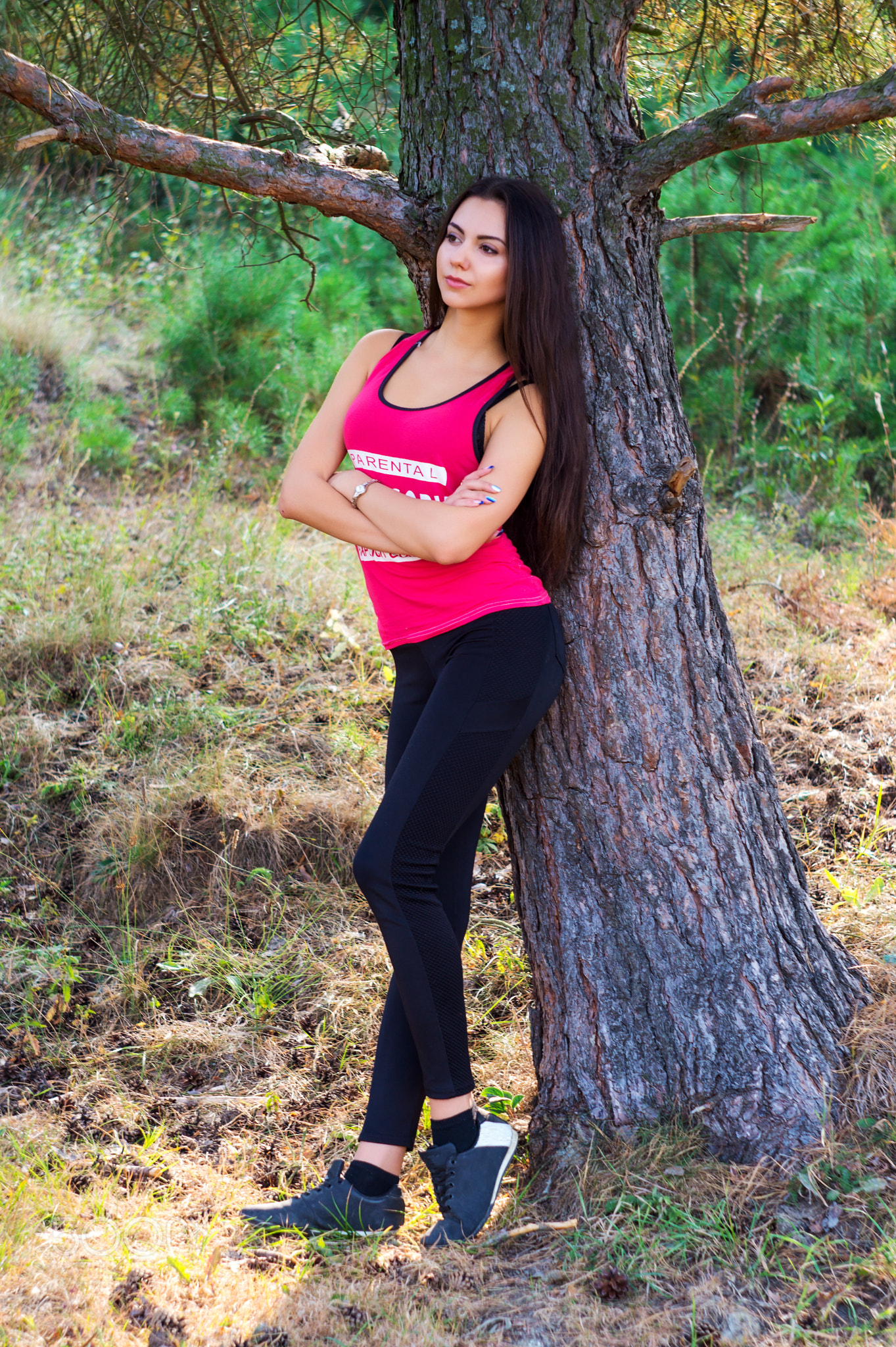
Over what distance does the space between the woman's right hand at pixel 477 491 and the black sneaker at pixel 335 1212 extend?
1459mm

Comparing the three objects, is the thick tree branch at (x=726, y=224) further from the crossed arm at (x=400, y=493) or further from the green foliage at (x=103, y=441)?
the green foliage at (x=103, y=441)

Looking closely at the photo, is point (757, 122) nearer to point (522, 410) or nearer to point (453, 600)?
point (522, 410)

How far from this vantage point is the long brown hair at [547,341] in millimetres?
2195

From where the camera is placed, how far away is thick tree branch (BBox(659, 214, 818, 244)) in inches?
94.2

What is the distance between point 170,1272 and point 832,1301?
127 centimetres

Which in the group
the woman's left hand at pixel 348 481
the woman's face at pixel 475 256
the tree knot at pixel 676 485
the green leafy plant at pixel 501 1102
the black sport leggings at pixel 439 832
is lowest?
the green leafy plant at pixel 501 1102

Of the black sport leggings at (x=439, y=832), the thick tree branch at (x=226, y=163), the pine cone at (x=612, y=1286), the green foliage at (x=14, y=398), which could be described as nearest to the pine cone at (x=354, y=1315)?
the black sport leggings at (x=439, y=832)

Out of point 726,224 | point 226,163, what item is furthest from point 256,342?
point 726,224

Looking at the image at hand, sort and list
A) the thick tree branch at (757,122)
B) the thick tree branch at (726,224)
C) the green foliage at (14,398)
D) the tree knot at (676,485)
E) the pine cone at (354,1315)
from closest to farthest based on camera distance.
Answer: the pine cone at (354,1315)
the thick tree branch at (757,122)
the tree knot at (676,485)
the thick tree branch at (726,224)
the green foliage at (14,398)

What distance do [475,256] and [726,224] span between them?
0.68 m

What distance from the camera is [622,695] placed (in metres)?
2.38

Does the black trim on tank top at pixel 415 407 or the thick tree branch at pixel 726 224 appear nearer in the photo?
the black trim on tank top at pixel 415 407

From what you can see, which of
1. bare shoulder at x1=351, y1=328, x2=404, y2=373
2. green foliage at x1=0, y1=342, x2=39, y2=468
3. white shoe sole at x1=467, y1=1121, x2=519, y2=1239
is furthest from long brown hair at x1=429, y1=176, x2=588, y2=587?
green foliage at x1=0, y1=342, x2=39, y2=468

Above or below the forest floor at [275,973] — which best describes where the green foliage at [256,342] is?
above
